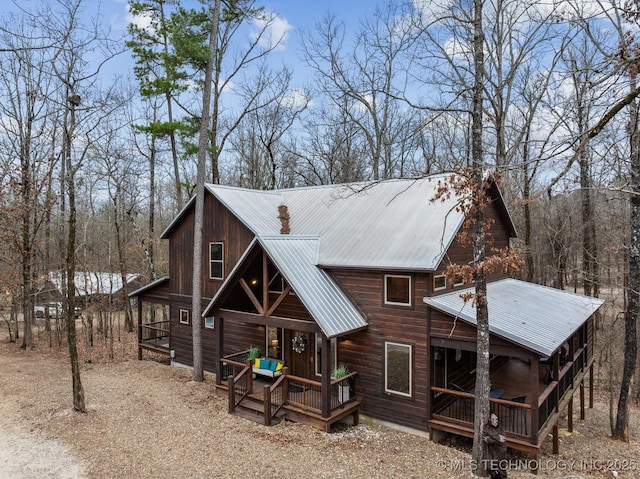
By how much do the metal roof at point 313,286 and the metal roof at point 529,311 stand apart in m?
2.14

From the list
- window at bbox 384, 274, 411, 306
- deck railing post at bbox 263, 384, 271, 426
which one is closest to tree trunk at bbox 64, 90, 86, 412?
deck railing post at bbox 263, 384, 271, 426

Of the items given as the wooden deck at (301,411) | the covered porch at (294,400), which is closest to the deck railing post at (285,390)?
the covered porch at (294,400)

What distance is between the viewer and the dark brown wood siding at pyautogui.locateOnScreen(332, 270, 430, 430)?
34.2ft

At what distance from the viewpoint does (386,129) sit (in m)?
26.7

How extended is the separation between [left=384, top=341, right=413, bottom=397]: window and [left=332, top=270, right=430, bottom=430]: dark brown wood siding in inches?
4.1

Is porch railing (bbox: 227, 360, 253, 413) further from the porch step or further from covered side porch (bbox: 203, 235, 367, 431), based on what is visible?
the porch step

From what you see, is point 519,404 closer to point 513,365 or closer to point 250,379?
point 513,365

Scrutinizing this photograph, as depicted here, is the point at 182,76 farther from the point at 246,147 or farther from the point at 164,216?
the point at 164,216

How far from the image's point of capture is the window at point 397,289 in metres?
10.8

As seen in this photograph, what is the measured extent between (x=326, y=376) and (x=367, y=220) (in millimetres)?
5320

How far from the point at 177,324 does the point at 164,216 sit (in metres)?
26.1

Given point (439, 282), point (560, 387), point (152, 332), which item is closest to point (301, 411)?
point (439, 282)

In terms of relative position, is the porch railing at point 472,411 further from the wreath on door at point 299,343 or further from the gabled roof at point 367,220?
the wreath on door at point 299,343

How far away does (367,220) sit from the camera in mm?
13352
